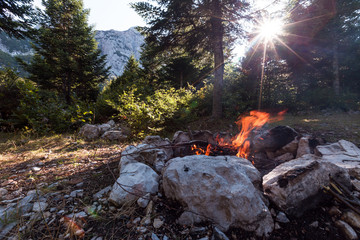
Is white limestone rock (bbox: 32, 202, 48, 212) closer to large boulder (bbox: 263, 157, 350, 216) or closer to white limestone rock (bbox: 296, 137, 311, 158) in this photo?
large boulder (bbox: 263, 157, 350, 216)

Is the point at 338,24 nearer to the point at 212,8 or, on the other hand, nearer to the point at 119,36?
the point at 212,8

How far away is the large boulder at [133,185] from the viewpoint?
4.86 ft

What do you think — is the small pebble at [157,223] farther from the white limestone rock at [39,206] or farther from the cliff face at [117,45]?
the cliff face at [117,45]

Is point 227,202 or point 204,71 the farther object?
point 204,71

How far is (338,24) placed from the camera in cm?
1023

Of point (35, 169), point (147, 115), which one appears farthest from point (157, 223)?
point (147, 115)

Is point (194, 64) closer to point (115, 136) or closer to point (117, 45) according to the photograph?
point (115, 136)

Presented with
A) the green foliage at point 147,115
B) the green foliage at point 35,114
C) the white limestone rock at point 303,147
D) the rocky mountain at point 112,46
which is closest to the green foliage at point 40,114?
the green foliage at point 35,114

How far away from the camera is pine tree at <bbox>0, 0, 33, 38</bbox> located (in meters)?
7.00

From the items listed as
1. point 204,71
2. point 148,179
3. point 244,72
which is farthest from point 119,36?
point 148,179

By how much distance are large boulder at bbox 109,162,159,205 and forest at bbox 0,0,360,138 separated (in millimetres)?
3164

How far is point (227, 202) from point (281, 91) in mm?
10401

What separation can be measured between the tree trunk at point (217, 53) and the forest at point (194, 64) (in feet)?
0.16

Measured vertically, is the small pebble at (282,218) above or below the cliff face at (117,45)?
below
